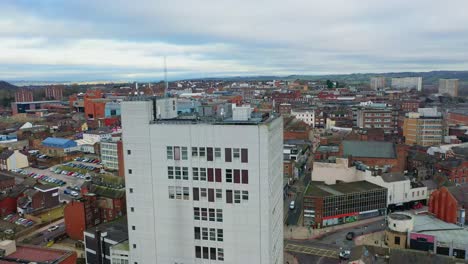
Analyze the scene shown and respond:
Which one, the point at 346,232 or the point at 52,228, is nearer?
the point at 346,232

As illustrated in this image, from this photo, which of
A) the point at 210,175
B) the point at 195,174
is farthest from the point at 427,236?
the point at 195,174

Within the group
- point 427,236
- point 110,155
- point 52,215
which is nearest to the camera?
A: point 427,236

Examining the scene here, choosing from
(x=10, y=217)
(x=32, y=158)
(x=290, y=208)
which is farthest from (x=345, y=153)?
(x=32, y=158)

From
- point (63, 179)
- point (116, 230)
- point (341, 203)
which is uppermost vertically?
point (116, 230)

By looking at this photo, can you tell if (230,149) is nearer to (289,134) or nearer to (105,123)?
(289,134)

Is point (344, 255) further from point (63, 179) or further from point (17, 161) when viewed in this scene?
point (17, 161)

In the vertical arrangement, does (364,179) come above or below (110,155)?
below

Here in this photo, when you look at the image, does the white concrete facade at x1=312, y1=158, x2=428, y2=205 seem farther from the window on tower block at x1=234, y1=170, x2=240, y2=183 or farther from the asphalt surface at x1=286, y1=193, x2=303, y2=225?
the window on tower block at x1=234, y1=170, x2=240, y2=183
